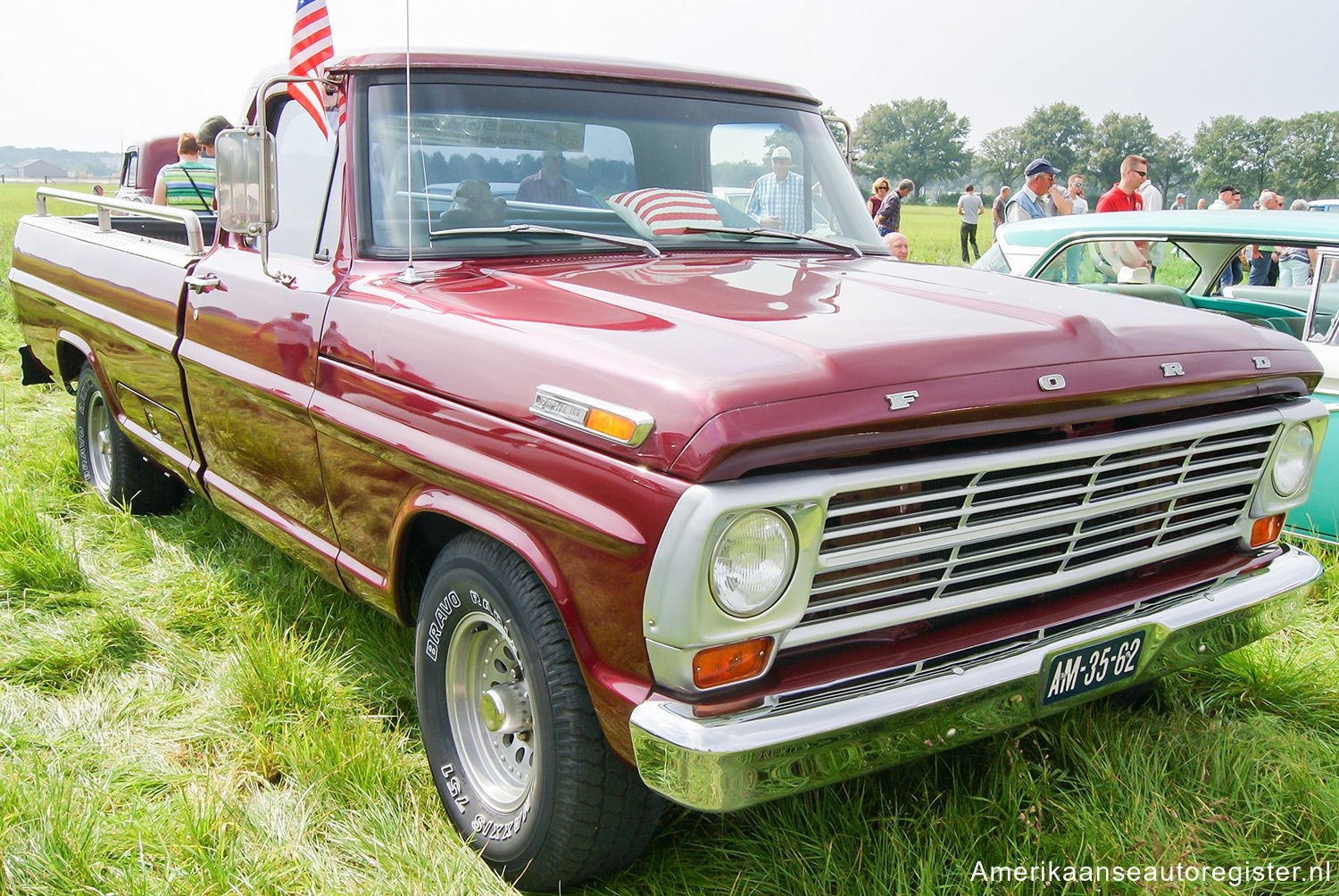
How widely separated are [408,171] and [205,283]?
1.08m

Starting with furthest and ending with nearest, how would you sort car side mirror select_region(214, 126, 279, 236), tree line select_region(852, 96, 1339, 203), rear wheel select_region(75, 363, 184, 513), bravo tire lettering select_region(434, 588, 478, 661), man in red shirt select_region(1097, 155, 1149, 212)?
tree line select_region(852, 96, 1339, 203) < man in red shirt select_region(1097, 155, 1149, 212) < rear wheel select_region(75, 363, 184, 513) < car side mirror select_region(214, 126, 279, 236) < bravo tire lettering select_region(434, 588, 478, 661)

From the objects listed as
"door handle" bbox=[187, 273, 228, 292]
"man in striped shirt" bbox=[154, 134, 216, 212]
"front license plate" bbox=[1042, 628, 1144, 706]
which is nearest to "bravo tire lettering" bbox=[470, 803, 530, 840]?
"front license plate" bbox=[1042, 628, 1144, 706]

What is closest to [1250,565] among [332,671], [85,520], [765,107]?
[765,107]

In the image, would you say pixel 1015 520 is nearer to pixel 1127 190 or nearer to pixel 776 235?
pixel 776 235

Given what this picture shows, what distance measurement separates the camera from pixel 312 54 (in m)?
3.29

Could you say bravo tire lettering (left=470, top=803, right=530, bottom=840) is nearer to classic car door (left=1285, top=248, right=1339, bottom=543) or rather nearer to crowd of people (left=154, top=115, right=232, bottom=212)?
classic car door (left=1285, top=248, right=1339, bottom=543)

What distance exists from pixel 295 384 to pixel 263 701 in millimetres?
915

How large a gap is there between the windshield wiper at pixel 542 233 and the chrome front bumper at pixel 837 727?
1.58 meters

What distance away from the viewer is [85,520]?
189 inches

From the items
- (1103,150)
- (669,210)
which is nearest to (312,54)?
(669,210)

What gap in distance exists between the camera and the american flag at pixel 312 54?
3.22 metres

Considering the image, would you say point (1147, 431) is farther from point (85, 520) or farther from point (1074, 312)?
point (85, 520)

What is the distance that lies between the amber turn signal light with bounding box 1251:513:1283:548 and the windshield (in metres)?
1.49

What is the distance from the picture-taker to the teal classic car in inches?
169
